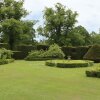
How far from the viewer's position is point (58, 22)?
2167 inches

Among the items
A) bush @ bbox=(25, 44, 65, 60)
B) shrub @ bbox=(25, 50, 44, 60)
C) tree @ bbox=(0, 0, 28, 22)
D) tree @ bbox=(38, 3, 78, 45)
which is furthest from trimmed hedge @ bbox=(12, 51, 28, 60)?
tree @ bbox=(38, 3, 78, 45)

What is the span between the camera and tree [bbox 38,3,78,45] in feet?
182

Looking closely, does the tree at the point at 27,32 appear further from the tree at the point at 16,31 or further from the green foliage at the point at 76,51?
the green foliage at the point at 76,51

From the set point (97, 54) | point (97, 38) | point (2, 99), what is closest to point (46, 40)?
point (97, 38)

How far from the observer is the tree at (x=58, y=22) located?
182 feet

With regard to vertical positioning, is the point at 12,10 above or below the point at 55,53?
above

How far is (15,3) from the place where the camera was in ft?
171

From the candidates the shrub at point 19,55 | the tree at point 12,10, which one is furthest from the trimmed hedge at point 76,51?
the tree at point 12,10

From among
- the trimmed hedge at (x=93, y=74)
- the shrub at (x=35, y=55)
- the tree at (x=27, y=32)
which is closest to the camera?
the trimmed hedge at (x=93, y=74)

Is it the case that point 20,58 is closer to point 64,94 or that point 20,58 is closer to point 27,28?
point 27,28

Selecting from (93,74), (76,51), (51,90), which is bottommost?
(51,90)

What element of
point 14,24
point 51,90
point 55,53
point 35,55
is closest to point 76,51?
point 55,53

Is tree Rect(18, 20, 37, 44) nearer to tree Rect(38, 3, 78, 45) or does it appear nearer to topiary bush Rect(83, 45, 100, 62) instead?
tree Rect(38, 3, 78, 45)

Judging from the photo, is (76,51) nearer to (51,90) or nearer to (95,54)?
(95,54)
